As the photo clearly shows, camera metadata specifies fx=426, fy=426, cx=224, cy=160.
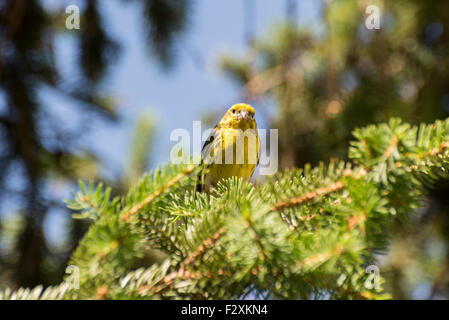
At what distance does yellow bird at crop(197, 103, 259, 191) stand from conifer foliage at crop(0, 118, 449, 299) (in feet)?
3.92

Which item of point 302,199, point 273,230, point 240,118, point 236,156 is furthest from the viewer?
point 240,118

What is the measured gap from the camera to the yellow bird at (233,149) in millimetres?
2387

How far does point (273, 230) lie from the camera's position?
0.81 metres

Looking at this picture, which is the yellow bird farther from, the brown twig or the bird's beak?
the brown twig

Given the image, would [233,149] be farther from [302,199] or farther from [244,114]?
[302,199]

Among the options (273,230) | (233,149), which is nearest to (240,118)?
(233,149)

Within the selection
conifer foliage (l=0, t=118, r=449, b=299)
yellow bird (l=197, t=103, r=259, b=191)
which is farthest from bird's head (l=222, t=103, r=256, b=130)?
conifer foliage (l=0, t=118, r=449, b=299)

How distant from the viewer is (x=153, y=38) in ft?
9.07

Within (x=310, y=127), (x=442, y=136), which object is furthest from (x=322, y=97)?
(x=442, y=136)

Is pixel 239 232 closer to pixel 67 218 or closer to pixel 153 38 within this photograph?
pixel 67 218

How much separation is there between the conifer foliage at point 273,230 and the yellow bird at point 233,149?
1194 mm

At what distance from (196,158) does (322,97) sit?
2.32 m

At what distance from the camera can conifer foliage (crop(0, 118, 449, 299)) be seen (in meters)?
0.81

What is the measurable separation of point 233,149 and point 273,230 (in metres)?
1.68
